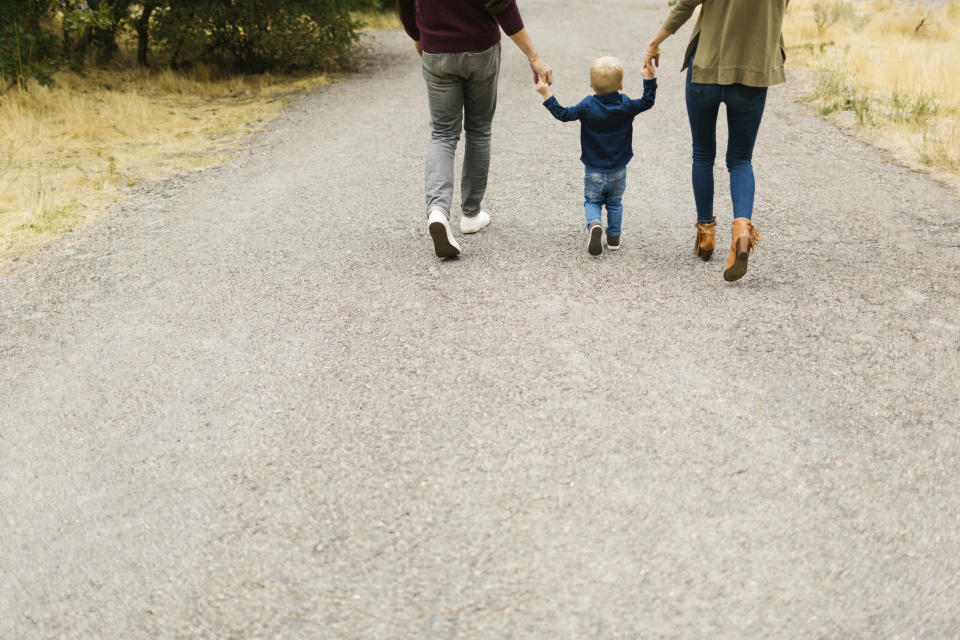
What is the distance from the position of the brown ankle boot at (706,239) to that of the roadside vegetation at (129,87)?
472cm

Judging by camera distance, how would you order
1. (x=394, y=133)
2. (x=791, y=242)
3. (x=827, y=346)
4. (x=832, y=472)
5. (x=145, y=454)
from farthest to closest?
(x=394, y=133)
(x=791, y=242)
(x=827, y=346)
(x=145, y=454)
(x=832, y=472)

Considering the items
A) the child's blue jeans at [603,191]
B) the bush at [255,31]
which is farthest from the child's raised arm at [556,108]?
the bush at [255,31]

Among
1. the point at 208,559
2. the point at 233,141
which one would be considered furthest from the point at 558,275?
the point at 233,141

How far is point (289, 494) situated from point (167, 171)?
5.62 metres

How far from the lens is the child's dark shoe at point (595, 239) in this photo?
4746 mm

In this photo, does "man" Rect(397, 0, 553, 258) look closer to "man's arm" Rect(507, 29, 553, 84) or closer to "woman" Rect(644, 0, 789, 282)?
"man's arm" Rect(507, 29, 553, 84)

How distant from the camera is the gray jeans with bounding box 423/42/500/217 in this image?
14.9ft

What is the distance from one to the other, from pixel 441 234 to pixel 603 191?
3.33 ft

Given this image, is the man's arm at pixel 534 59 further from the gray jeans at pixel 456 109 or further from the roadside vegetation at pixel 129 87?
the roadside vegetation at pixel 129 87

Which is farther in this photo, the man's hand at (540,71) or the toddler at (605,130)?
the man's hand at (540,71)

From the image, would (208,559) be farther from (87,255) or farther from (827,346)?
(87,255)

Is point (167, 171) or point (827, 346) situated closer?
point (827, 346)

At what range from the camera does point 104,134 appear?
8805mm

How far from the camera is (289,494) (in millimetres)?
2904
